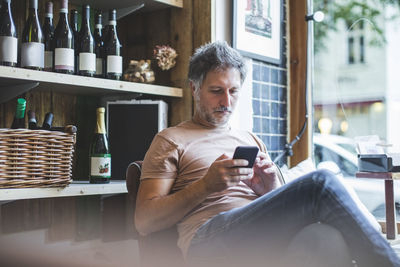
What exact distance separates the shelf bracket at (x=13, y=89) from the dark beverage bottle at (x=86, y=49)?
225 mm

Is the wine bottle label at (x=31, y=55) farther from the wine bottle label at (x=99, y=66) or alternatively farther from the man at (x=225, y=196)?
the man at (x=225, y=196)

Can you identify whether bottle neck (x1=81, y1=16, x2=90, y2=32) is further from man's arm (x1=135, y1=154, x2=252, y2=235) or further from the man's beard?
man's arm (x1=135, y1=154, x2=252, y2=235)

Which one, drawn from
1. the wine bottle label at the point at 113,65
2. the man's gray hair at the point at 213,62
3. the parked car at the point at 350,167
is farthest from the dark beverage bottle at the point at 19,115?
the parked car at the point at 350,167

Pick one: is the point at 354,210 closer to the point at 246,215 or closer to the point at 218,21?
the point at 246,215

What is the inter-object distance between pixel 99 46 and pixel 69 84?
0.43 meters

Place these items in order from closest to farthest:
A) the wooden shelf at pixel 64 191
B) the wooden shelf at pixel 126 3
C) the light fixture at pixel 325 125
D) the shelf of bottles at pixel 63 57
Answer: the wooden shelf at pixel 64 191 < the shelf of bottles at pixel 63 57 < the wooden shelf at pixel 126 3 < the light fixture at pixel 325 125

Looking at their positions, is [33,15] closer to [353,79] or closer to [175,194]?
[175,194]

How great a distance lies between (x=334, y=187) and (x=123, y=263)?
1.26 m

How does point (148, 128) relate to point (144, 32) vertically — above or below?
below

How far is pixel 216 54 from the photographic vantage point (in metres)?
1.73

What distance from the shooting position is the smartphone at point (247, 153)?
55.9 inches

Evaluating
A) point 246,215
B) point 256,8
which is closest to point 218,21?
point 256,8

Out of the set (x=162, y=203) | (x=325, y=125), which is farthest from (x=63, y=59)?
(x=325, y=125)

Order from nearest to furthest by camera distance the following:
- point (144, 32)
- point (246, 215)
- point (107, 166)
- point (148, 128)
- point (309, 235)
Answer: point (309, 235)
point (246, 215)
point (107, 166)
point (148, 128)
point (144, 32)
